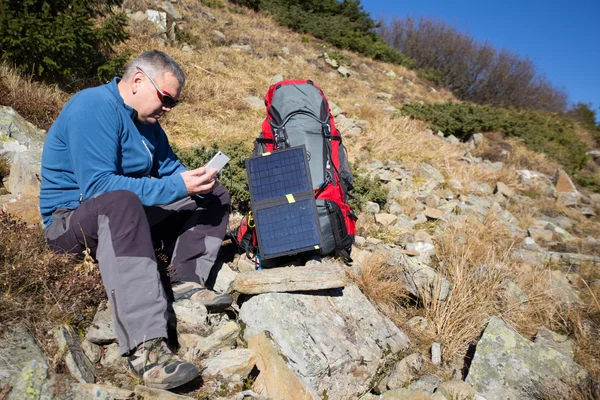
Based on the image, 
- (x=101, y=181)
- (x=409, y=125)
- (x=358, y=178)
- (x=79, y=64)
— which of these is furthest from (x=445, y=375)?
(x=409, y=125)

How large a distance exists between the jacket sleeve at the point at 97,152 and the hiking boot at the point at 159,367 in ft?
2.78

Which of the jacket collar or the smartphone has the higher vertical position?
the jacket collar

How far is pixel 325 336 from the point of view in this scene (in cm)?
274

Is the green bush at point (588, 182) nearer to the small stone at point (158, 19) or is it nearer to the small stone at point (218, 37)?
the small stone at point (218, 37)

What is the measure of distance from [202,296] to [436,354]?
1.83 m

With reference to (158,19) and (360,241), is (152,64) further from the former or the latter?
(158,19)

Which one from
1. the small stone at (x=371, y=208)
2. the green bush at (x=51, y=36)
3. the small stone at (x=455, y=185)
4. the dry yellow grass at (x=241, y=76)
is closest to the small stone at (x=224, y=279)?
the small stone at (x=371, y=208)

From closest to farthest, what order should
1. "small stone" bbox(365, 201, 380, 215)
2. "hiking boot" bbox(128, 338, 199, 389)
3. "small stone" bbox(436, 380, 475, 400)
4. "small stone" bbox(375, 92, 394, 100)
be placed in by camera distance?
"hiking boot" bbox(128, 338, 199, 389)
"small stone" bbox(436, 380, 475, 400)
"small stone" bbox(365, 201, 380, 215)
"small stone" bbox(375, 92, 394, 100)

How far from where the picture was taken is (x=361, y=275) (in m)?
3.60

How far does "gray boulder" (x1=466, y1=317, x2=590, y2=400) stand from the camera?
2.88m

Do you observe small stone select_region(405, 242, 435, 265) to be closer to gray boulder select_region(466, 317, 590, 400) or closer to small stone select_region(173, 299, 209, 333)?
gray boulder select_region(466, 317, 590, 400)

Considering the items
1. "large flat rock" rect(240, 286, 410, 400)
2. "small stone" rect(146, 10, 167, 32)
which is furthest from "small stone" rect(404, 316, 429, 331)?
"small stone" rect(146, 10, 167, 32)

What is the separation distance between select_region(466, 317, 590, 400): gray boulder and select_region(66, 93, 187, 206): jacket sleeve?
2.56 m

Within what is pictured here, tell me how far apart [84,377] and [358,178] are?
14.9ft
